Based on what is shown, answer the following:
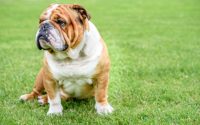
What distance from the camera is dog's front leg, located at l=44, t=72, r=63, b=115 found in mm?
5203

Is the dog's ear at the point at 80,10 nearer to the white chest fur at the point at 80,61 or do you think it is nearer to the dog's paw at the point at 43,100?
the white chest fur at the point at 80,61

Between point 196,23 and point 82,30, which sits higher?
point 82,30

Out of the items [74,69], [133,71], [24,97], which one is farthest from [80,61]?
[133,71]

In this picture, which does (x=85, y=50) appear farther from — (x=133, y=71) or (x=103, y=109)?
(x=133, y=71)

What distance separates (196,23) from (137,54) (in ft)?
17.1

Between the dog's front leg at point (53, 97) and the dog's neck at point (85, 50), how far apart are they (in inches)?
12.6

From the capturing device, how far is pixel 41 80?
226 inches

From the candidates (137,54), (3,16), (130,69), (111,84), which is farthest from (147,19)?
(111,84)

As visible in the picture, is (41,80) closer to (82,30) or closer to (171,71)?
(82,30)

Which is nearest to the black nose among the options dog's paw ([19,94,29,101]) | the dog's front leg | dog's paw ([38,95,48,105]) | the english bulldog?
the english bulldog

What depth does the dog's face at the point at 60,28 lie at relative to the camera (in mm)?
4668

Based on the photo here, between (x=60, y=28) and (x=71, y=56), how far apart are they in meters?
0.40

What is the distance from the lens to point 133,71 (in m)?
7.27

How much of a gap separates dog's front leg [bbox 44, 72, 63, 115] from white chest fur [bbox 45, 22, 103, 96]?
13 cm
